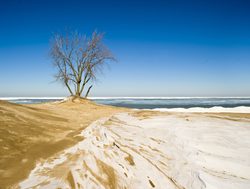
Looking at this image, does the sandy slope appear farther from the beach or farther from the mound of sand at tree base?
the mound of sand at tree base

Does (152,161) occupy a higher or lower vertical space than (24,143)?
lower

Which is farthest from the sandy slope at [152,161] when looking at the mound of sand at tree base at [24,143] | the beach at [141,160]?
the mound of sand at tree base at [24,143]

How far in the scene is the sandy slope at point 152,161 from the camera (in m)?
1.59

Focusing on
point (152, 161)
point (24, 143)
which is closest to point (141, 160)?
point (152, 161)

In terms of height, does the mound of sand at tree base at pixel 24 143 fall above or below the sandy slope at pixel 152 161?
above

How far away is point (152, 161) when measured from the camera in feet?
6.95

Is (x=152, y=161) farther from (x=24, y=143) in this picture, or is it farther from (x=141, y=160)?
(x=24, y=143)

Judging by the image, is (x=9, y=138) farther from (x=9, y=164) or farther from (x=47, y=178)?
(x=47, y=178)

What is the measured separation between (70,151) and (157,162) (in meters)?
1.01

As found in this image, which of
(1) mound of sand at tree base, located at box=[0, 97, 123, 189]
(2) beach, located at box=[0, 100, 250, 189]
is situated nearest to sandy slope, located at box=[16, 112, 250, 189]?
(2) beach, located at box=[0, 100, 250, 189]

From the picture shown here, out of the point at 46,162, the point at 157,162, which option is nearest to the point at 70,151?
the point at 46,162

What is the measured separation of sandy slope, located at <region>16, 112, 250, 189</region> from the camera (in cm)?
159

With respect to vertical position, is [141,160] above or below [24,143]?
below

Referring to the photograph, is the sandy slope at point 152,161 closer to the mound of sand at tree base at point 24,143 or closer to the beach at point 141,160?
the beach at point 141,160
